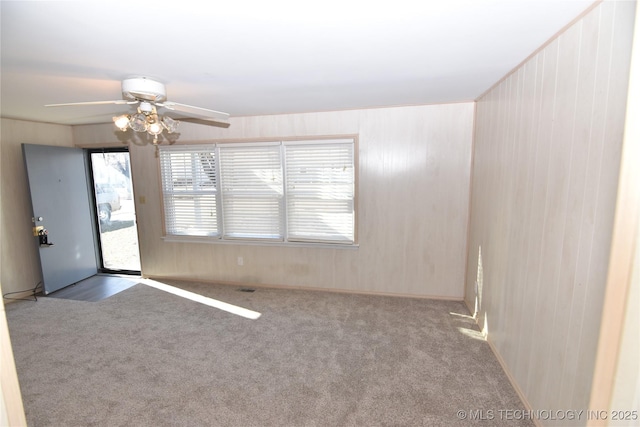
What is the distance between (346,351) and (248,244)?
2.14 m

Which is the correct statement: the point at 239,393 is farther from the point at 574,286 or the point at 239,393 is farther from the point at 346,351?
the point at 574,286

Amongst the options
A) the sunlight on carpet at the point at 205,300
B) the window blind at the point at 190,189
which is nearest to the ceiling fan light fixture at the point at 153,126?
the window blind at the point at 190,189

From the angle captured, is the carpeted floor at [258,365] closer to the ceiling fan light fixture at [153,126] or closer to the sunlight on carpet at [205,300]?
the sunlight on carpet at [205,300]

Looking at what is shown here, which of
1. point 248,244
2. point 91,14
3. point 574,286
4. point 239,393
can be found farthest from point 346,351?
point 91,14

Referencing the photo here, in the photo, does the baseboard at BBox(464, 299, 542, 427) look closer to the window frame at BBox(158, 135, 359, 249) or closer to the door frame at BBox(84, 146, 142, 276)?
the window frame at BBox(158, 135, 359, 249)

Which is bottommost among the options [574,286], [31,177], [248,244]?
[248,244]

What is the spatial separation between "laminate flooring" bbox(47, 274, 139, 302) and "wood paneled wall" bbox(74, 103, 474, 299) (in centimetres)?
177

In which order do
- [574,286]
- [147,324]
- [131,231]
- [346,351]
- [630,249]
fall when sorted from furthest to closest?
[131,231] → [147,324] → [346,351] → [574,286] → [630,249]

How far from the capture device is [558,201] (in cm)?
169

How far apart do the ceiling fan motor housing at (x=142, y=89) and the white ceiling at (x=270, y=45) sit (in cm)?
6

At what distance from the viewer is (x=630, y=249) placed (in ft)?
3.05

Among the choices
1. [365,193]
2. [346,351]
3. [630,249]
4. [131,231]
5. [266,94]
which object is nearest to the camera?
[630,249]

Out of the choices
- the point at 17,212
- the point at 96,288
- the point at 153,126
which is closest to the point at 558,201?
the point at 153,126

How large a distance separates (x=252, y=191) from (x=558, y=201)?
3350 mm
